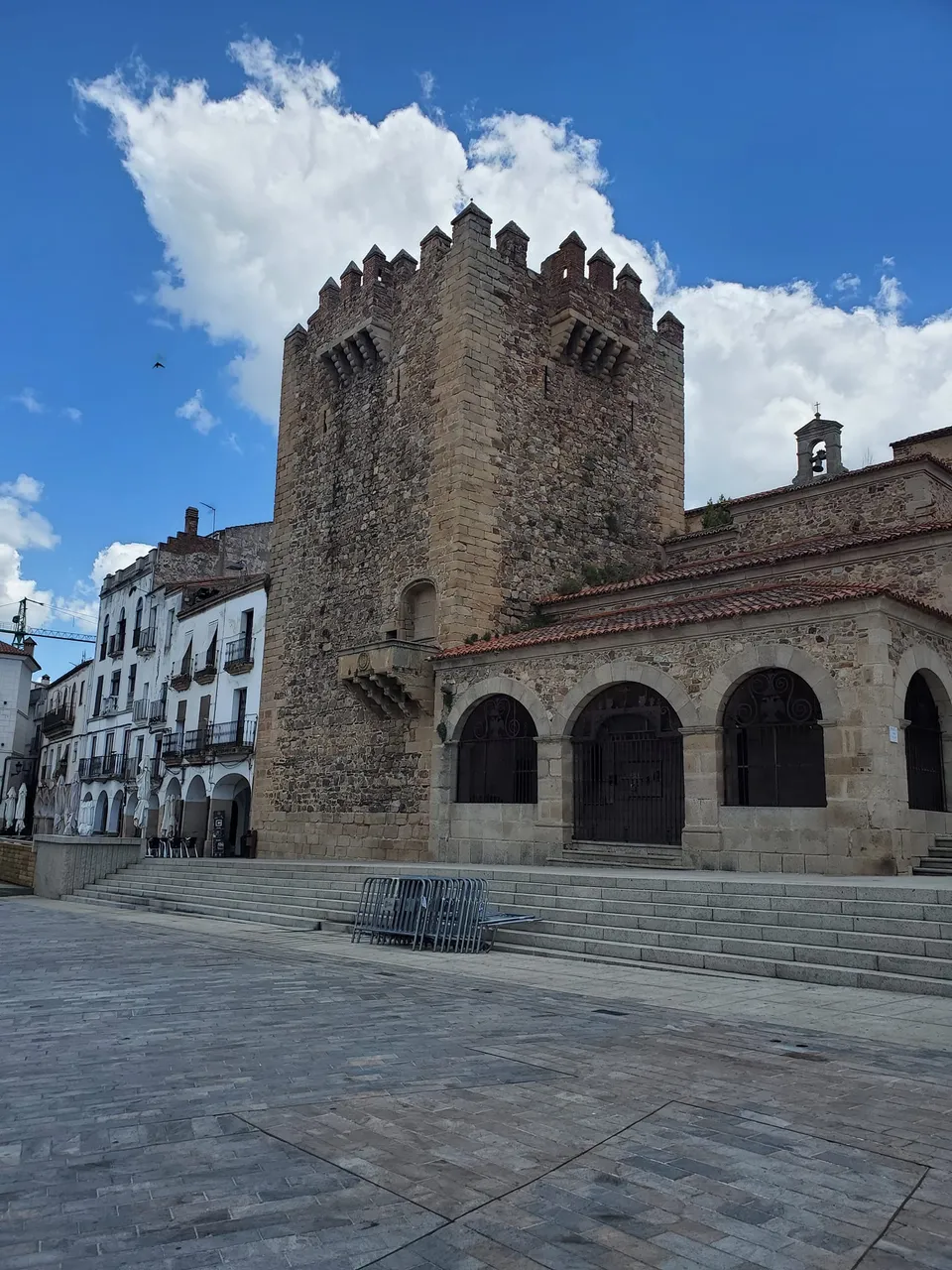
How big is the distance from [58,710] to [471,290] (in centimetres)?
3453

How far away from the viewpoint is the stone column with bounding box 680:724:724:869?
13422mm

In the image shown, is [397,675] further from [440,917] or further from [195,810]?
[195,810]

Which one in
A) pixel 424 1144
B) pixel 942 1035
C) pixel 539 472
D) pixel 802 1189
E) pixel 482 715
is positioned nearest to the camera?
pixel 802 1189

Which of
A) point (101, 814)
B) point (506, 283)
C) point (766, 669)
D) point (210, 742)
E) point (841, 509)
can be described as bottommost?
point (101, 814)

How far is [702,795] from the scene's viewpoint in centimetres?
1362

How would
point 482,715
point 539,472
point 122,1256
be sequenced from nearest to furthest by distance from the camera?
point 122,1256, point 482,715, point 539,472

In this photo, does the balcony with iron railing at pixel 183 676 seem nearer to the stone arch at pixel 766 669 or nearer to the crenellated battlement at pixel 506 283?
the crenellated battlement at pixel 506 283

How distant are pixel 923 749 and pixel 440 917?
774 centimetres

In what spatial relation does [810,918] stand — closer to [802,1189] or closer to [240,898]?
[802,1189]

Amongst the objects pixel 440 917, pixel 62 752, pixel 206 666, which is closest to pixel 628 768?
pixel 440 917

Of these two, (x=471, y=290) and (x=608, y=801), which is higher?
(x=471, y=290)

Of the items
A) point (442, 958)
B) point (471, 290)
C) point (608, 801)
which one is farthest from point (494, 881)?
point (471, 290)

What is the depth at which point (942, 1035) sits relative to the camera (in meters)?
5.82

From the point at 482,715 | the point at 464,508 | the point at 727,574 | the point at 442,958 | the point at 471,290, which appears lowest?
the point at 442,958
